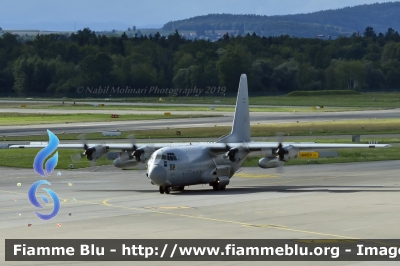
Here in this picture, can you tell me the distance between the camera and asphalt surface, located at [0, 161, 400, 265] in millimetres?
30188

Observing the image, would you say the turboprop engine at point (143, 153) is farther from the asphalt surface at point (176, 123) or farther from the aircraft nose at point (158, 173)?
the asphalt surface at point (176, 123)

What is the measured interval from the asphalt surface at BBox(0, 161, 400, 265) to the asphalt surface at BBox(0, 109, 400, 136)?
37.5 metres

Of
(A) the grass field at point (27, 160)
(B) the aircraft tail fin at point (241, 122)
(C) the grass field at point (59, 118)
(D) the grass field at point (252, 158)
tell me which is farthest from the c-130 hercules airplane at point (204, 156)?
(C) the grass field at point (59, 118)

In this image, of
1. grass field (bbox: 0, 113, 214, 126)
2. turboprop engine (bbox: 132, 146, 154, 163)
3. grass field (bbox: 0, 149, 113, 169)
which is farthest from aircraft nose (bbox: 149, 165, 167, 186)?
grass field (bbox: 0, 113, 214, 126)

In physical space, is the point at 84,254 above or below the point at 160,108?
above

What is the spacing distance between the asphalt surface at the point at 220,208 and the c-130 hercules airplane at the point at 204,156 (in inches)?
40.4

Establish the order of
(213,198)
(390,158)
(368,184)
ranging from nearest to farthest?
(213,198), (368,184), (390,158)

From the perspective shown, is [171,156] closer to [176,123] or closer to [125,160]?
[125,160]

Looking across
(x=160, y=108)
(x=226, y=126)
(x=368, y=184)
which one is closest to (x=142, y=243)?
(x=368, y=184)

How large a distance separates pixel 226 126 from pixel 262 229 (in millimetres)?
63927

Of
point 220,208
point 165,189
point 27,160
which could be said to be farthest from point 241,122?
point 27,160

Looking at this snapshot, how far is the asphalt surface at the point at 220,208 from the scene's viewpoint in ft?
99.0

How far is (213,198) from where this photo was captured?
136ft

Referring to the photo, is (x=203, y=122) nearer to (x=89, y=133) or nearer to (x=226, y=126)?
(x=226, y=126)
